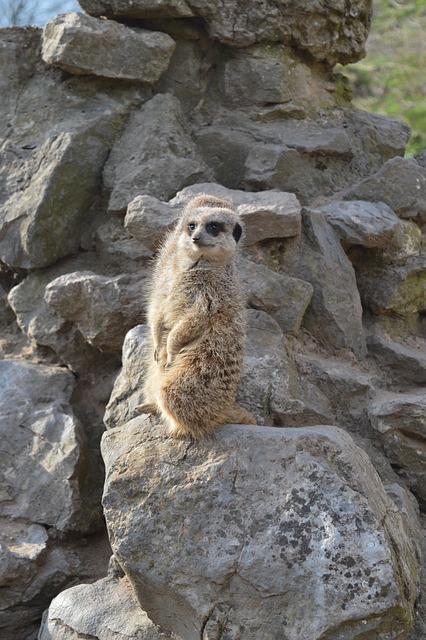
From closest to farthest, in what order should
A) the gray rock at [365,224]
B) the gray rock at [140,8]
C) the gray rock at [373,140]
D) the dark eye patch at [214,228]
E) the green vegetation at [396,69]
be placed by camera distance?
1. the dark eye patch at [214,228]
2. the gray rock at [365,224]
3. the gray rock at [140,8]
4. the gray rock at [373,140]
5. the green vegetation at [396,69]

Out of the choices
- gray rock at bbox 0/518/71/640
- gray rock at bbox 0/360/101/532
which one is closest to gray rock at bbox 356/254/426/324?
gray rock at bbox 0/360/101/532

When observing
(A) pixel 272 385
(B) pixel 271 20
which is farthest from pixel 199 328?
(B) pixel 271 20

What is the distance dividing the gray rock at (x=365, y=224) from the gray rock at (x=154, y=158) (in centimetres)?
79

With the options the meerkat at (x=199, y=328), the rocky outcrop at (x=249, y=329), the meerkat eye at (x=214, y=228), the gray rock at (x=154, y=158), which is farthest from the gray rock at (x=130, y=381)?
the gray rock at (x=154, y=158)

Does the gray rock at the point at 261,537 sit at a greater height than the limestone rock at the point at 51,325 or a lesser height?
greater

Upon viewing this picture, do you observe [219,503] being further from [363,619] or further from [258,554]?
[363,619]

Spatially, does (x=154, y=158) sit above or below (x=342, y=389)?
above

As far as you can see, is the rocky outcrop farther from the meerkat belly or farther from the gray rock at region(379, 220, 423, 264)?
the meerkat belly

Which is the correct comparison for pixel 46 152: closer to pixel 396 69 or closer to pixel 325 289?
pixel 325 289

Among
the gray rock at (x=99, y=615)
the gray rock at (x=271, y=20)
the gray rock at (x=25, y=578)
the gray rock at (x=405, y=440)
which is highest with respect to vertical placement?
the gray rock at (x=271, y=20)

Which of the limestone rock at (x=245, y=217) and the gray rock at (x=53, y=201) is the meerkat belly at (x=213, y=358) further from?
the gray rock at (x=53, y=201)

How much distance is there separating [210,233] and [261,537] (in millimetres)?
1238

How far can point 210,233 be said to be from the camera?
3.14 metres

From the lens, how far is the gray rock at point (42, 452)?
3.82m
